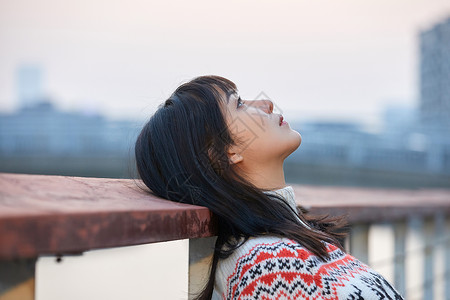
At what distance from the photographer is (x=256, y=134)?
4.72ft

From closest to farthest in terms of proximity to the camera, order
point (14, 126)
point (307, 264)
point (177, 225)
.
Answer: point (177, 225) → point (307, 264) → point (14, 126)

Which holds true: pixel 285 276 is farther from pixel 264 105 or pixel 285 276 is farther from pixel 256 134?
pixel 264 105

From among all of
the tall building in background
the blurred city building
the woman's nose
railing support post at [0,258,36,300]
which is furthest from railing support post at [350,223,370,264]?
the tall building in background

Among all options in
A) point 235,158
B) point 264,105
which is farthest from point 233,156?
point 264,105

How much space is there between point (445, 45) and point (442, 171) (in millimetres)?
37912

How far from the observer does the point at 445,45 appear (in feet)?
153

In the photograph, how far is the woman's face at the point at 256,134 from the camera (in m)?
1.42

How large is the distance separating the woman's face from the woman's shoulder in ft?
1.04

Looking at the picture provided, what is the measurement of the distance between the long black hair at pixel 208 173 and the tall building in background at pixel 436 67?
47817 millimetres

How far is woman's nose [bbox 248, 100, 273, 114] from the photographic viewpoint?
60.1 inches

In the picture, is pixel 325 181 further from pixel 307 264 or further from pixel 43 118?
pixel 307 264

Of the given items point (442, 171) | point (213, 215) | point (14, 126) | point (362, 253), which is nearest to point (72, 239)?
point (213, 215)

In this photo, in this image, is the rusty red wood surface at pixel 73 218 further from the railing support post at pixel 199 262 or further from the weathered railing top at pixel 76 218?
the railing support post at pixel 199 262

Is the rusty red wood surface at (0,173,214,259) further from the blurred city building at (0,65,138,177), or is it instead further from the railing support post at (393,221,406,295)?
the blurred city building at (0,65,138,177)
